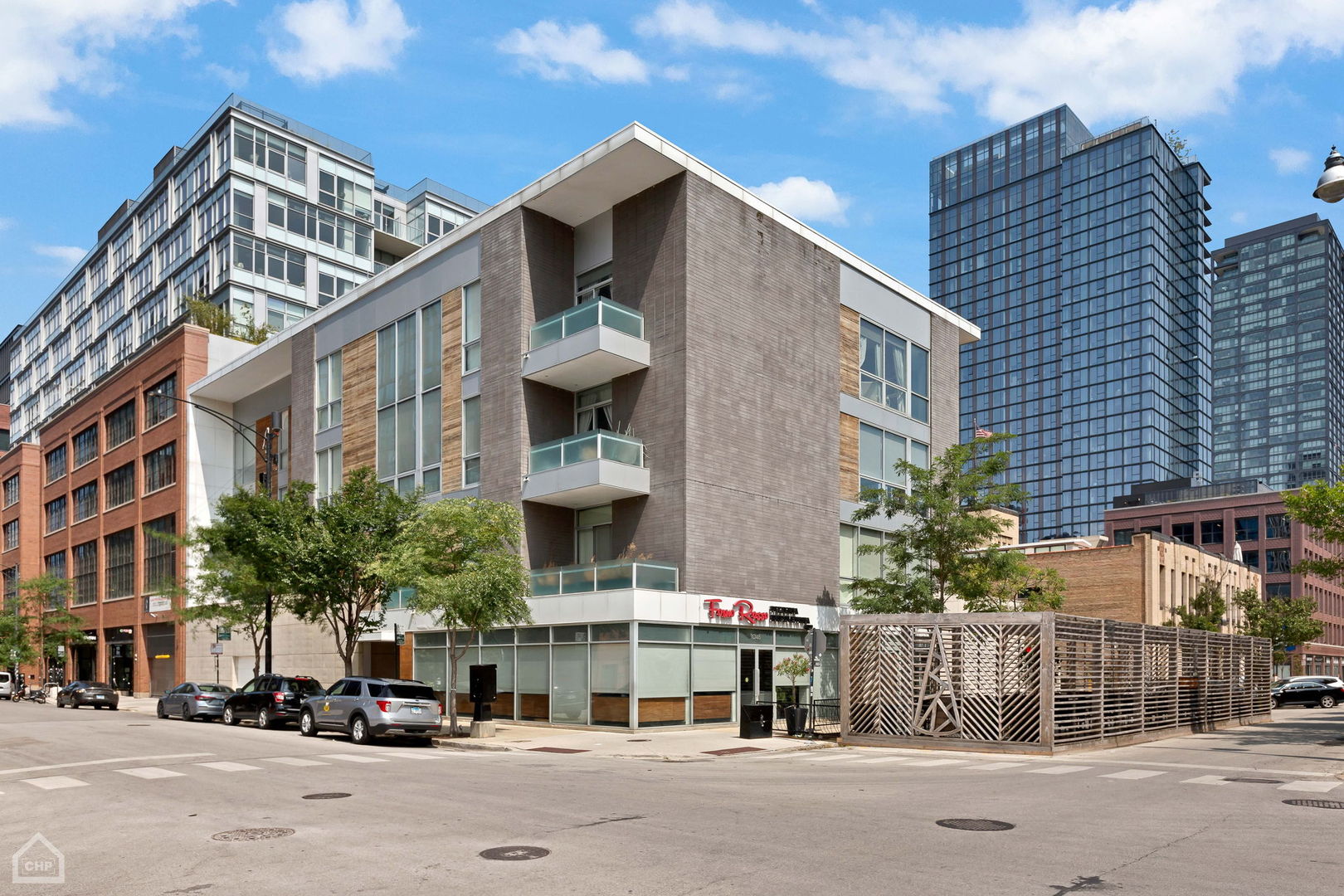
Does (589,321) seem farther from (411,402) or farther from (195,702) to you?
(195,702)

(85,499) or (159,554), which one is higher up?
(85,499)

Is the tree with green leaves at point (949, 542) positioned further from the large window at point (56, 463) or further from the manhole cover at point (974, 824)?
the large window at point (56, 463)

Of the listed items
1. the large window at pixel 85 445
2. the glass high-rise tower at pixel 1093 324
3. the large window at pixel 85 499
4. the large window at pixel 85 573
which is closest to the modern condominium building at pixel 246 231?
the large window at pixel 85 445

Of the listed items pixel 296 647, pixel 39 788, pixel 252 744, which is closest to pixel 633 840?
pixel 39 788

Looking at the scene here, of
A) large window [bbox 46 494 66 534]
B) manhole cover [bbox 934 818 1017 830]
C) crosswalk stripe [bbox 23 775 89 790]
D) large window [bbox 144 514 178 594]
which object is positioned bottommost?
crosswalk stripe [bbox 23 775 89 790]

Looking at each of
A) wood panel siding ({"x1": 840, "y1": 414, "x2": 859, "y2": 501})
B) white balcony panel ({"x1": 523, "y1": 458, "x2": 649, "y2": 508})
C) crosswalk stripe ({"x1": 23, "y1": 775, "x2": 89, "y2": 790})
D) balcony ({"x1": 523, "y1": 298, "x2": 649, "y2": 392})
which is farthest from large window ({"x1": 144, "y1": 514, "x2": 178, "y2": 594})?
crosswalk stripe ({"x1": 23, "y1": 775, "x2": 89, "y2": 790})

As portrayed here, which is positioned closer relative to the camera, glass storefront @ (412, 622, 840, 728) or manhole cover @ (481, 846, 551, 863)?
manhole cover @ (481, 846, 551, 863)

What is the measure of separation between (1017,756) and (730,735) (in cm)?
822

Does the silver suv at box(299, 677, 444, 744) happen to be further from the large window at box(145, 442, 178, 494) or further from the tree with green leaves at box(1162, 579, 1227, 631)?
the tree with green leaves at box(1162, 579, 1227, 631)

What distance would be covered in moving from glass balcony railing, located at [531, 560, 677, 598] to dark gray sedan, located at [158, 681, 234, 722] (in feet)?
39.4

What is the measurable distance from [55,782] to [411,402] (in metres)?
24.4

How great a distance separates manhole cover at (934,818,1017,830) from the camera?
12570 millimetres

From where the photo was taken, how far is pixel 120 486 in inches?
2692

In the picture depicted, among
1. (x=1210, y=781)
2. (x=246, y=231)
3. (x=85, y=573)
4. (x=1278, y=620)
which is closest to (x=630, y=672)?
(x=1210, y=781)
